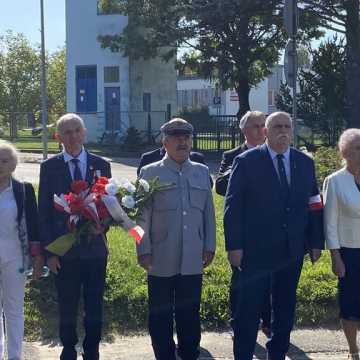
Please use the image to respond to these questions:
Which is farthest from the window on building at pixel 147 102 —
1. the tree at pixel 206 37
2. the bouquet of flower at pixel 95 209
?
the bouquet of flower at pixel 95 209

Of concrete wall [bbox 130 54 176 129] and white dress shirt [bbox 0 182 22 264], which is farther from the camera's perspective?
concrete wall [bbox 130 54 176 129]

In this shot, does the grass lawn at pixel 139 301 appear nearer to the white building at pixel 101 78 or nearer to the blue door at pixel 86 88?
the white building at pixel 101 78

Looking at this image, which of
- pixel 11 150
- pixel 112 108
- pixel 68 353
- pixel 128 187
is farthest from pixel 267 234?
pixel 112 108

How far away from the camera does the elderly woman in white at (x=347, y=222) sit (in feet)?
17.1

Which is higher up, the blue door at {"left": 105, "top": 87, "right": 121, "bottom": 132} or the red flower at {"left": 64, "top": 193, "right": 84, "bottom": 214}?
the blue door at {"left": 105, "top": 87, "right": 121, "bottom": 132}

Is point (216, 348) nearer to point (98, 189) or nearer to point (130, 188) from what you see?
point (130, 188)

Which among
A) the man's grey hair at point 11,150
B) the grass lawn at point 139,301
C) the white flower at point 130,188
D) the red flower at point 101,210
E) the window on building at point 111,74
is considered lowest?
the grass lawn at point 139,301

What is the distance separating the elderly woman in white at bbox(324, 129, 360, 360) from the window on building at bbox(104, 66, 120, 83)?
28.3 metres

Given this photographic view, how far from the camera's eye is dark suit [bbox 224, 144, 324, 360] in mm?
4934

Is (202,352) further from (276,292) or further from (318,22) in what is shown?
(318,22)

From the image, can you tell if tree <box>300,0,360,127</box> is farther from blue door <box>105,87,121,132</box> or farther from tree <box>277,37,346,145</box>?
blue door <box>105,87,121,132</box>

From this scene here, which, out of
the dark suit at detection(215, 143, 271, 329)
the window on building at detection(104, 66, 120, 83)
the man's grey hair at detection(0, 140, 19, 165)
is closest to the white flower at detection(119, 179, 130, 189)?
the man's grey hair at detection(0, 140, 19, 165)

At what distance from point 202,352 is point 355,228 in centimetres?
168

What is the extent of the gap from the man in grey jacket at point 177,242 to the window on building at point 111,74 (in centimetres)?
2828
